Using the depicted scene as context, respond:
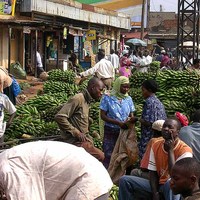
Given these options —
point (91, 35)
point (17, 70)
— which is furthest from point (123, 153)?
point (91, 35)

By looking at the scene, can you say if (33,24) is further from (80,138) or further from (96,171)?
(96,171)

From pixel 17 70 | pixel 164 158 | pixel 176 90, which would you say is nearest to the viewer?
pixel 164 158

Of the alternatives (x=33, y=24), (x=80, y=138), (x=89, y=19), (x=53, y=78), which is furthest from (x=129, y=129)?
(x=89, y=19)

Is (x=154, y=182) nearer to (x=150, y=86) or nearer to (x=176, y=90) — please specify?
(x=150, y=86)

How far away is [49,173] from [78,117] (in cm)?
304

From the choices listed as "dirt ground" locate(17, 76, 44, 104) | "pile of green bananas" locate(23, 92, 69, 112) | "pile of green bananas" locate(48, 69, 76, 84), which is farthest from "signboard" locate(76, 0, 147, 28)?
"pile of green bananas" locate(23, 92, 69, 112)

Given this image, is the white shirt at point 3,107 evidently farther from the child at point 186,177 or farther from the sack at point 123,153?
the child at point 186,177

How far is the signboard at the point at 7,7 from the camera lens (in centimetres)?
A: 2011

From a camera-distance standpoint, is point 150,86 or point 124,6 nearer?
point 150,86

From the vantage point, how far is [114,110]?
24.8ft

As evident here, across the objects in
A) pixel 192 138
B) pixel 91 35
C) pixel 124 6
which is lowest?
pixel 192 138

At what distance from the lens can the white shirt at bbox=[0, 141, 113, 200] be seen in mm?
3537

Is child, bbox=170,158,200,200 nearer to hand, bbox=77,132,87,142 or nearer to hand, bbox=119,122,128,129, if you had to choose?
hand, bbox=77,132,87,142

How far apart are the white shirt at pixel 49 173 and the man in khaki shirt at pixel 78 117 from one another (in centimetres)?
260
